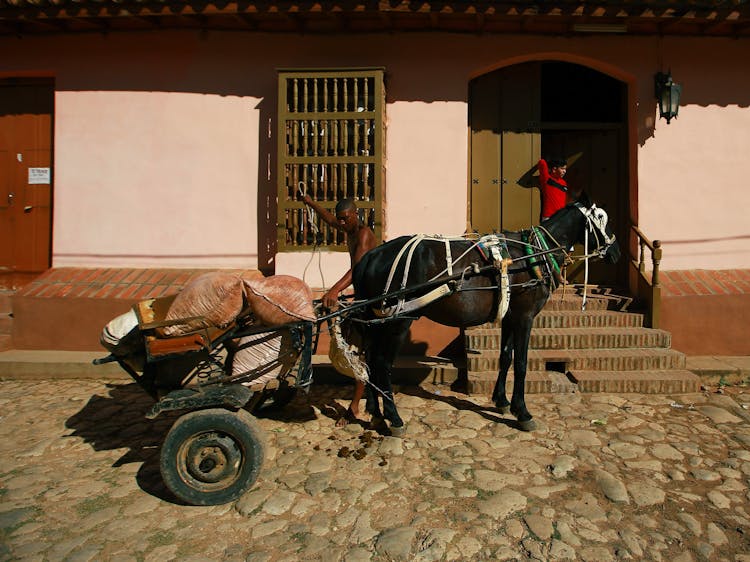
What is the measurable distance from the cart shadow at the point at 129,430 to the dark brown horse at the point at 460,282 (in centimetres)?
174

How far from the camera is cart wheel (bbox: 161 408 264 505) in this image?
10.4 feet

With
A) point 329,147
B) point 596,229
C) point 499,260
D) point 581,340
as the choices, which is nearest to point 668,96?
point 596,229

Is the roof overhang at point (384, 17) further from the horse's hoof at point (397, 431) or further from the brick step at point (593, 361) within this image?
the horse's hoof at point (397, 431)

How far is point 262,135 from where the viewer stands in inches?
266

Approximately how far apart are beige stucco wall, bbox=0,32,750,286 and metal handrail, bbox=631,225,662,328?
1.73 feet

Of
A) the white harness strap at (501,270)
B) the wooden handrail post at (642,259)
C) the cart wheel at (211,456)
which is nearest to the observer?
the cart wheel at (211,456)

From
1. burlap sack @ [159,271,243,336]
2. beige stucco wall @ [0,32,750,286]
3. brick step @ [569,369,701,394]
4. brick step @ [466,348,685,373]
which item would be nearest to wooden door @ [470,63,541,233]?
beige stucco wall @ [0,32,750,286]

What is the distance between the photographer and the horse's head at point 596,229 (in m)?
4.50

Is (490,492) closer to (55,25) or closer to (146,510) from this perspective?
(146,510)

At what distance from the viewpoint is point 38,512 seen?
3.17m

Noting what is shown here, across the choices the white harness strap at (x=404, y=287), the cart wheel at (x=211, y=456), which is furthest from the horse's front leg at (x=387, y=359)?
the cart wheel at (x=211, y=456)

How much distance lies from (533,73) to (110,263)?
6.23 meters

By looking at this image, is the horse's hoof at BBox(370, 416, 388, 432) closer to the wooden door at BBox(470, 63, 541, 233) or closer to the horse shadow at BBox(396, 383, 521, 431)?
the horse shadow at BBox(396, 383, 521, 431)

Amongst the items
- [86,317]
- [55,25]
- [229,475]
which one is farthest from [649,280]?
[55,25]
